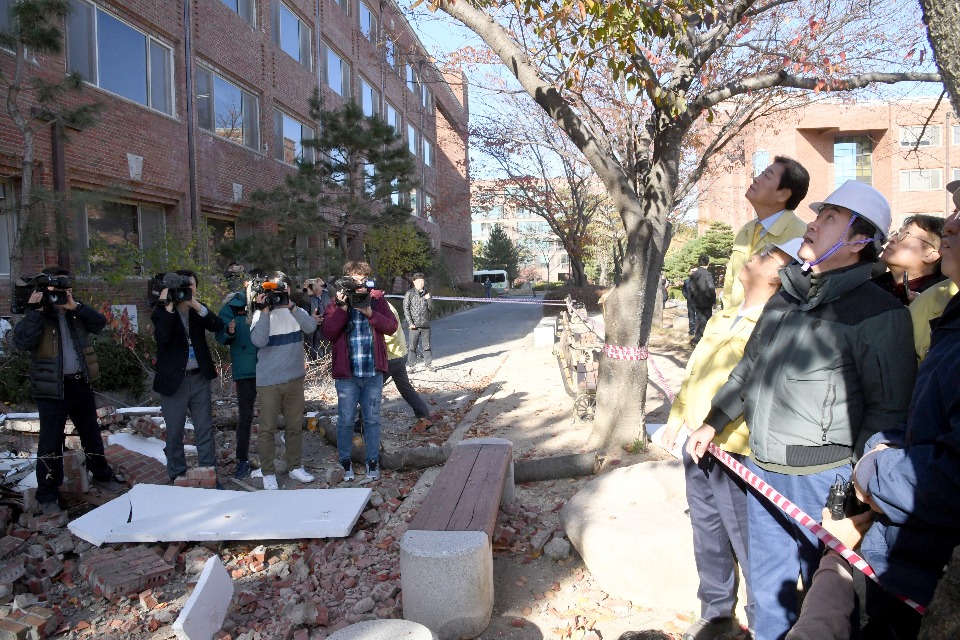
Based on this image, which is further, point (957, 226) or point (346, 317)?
point (346, 317)

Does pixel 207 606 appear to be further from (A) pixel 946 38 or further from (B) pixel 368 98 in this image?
(B) pixel 368 98

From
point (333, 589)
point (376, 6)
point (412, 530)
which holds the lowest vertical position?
point (333, 589)

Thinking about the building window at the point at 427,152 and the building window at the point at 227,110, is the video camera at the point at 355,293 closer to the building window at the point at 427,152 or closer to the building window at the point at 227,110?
the building window at the point at 227,110

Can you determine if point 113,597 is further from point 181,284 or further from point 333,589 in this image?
point 181,284

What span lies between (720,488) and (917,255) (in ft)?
4.89

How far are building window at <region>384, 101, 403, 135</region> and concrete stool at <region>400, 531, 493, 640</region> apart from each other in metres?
28.1

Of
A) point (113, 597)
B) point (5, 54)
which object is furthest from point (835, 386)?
point (5, 54)

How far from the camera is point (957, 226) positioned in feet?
6.23

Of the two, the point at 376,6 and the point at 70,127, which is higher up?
the point at 376,6

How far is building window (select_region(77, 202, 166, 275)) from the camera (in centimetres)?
1031

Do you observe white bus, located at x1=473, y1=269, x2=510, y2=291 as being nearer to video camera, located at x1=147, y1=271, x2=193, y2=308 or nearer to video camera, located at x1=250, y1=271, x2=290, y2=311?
video camera, located at x1=250, y1=271, x2=290, y2=311

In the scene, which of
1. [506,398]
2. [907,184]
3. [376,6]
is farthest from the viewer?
[907,184]

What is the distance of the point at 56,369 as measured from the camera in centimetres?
501

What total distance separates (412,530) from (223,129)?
14.9m
